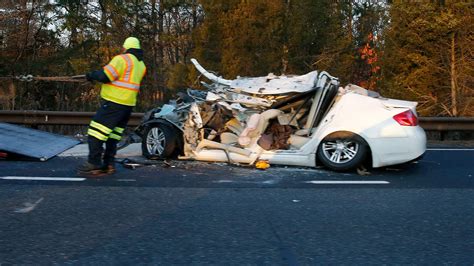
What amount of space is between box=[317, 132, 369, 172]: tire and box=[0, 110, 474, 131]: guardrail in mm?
4543

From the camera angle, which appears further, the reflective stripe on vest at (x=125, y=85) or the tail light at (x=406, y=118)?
the tail light at (x=406, y=118)

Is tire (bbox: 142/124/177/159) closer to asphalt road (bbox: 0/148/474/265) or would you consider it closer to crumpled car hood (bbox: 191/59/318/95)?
asphalt road (bbox: 0/148/474/265)

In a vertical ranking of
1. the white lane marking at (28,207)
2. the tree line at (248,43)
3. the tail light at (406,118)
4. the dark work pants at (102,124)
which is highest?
the tree line at (248,43)

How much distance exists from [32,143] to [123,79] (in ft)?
8.18

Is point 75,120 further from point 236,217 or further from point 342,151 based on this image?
point 236,217

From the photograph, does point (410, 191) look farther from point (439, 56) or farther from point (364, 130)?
point (439, 56)

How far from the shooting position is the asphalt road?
3531 mm

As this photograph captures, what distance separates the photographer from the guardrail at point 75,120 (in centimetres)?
1032

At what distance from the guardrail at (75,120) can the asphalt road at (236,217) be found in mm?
3791

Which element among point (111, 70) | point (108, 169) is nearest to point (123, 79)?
point (111, 70)

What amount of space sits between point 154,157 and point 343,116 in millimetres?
2700

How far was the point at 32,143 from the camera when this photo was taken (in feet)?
24.9

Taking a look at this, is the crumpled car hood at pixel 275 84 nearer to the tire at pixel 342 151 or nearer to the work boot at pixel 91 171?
the tire at pixel 342 151

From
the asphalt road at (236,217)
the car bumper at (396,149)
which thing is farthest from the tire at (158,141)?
the car bumper at (396,149)
